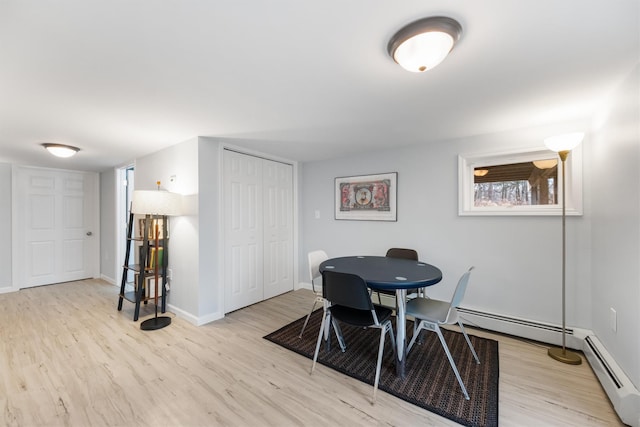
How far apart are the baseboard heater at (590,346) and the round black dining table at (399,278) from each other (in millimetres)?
1089

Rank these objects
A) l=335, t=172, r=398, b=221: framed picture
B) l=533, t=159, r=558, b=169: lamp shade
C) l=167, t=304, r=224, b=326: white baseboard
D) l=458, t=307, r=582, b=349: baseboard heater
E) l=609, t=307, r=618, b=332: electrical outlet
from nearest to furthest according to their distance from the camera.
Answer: l=609, t=307, r=618, b=332: electrical outlet → l=458, t=307, r=582, b=349: baseboard heater → l=533, t=159, r=558, b=169: lamp shade → l=167, t=304, r=224, b=326: white baseboard → l=335, t=172, r=398, b=221: framed picture

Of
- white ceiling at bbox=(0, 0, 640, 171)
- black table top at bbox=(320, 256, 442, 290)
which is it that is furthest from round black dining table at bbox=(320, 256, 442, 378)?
white ceiling at bbox=(0, 0, 640, 171)

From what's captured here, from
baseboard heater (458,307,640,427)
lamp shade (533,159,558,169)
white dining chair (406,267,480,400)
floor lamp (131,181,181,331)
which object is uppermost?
lamp shade (533,159,558,169)

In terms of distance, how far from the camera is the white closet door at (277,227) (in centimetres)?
380

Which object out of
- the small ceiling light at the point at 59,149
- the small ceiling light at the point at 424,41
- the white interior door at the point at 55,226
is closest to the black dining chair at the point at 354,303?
the small ceiling light at the point at 424,41

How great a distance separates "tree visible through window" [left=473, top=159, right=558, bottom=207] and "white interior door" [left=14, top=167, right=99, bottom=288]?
261 inches

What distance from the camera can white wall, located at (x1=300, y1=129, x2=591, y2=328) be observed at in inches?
96.7

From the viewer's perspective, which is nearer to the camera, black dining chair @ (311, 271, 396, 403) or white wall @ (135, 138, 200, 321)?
black dining chair @ (311, 271, 396, 403)

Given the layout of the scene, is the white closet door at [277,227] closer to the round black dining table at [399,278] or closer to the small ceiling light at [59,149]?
the round black dining table at [399,278]

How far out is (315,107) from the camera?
2.13 meters

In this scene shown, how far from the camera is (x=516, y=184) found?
273 cm

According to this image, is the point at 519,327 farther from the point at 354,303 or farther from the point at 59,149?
the point at 59,149

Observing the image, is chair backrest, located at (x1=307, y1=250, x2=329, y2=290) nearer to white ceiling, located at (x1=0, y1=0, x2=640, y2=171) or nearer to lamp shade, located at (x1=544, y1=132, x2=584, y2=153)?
white ceiling, located at (x1=0, y1=0, x2=640, y2=171)

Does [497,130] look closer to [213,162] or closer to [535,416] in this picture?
[535,416]
